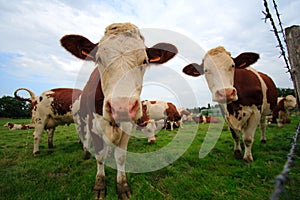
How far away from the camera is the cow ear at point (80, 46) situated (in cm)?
267

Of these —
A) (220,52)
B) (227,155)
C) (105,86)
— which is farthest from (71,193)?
(220,52)

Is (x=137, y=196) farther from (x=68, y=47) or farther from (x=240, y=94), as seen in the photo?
(x=240, y=94)

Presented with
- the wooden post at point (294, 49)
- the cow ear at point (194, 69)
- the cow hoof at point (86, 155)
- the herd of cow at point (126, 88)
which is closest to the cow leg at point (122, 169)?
the herd of cow at point (126, 88)

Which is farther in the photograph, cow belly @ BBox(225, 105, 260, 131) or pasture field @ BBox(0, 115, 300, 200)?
cow belly @ BBox(225, 105, 260, 131)

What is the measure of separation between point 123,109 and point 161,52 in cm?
161

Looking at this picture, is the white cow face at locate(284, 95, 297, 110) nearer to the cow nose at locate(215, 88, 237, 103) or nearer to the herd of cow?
the herd of cow

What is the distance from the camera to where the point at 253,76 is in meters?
4.29

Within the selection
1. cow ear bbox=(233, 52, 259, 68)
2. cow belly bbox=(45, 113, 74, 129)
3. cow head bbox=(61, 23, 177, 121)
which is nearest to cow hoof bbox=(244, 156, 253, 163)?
cow ear bbox=(233, 52, 259, 68)

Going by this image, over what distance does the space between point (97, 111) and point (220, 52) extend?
2.92 meters

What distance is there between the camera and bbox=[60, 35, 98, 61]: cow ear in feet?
8.76

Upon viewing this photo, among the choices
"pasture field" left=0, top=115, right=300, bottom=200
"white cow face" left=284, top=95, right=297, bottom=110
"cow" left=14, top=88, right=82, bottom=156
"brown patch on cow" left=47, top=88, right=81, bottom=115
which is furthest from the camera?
"white cow face" left=284, top=95, right=297, bottom=110

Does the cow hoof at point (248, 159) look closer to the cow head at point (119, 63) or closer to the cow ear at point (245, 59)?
the cow ear at point (245, 59)

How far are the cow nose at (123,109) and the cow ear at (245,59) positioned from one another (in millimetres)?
3214

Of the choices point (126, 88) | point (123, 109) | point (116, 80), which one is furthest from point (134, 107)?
point (116, 80)
